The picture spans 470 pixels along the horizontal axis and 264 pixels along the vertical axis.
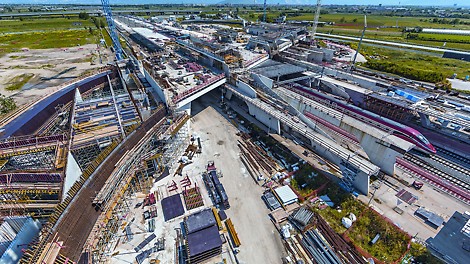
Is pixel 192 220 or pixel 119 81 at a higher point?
pixel 119 81

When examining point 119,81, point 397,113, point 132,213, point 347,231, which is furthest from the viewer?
point 119,81

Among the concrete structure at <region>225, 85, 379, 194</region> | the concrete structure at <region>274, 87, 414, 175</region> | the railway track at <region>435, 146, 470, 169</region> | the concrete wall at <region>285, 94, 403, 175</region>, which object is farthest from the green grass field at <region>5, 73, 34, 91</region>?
the railway track at <region>435, 146, 470, 169</region>

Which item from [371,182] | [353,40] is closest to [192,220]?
[371,182]

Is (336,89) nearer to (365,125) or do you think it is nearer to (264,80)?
(264,80)

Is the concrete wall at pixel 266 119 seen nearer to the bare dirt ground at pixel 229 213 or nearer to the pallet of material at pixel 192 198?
the bare dirt ground at pixel 229 213

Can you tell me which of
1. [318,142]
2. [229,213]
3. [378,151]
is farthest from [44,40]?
[378,151]

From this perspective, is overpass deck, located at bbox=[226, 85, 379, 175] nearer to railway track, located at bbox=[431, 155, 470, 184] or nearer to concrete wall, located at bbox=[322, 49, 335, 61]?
railway track, located at bbox=[431, 155, 470, 184]

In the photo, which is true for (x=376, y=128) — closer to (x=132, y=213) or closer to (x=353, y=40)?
(x=132, y=213)
